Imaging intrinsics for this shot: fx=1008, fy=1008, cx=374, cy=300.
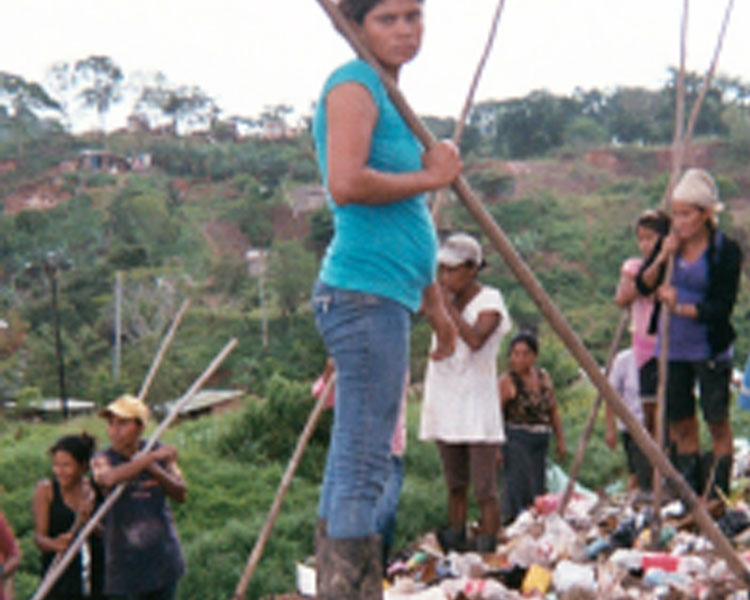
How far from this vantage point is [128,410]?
3.62m

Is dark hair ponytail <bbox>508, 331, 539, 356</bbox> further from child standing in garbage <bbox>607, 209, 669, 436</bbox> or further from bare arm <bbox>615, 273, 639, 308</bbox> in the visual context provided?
bare arm <bbox>615, 273, 639, 308</bbox>

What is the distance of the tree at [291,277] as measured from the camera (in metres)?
26.3

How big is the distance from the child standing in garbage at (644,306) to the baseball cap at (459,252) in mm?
690

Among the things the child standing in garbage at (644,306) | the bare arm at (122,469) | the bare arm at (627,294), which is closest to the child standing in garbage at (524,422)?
the child standing in garbage at (644,306)

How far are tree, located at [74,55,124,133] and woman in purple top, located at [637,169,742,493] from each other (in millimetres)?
42896

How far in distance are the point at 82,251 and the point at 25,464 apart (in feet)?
78.5

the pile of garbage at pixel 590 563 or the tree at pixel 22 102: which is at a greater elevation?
the tree at pixel 22 102

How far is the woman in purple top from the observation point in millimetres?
3900

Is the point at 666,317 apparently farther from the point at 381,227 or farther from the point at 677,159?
the point at 381,227

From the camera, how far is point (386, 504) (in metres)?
3.79

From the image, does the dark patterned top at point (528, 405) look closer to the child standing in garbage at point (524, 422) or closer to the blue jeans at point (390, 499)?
the child standing in garbage at point (524, 422)

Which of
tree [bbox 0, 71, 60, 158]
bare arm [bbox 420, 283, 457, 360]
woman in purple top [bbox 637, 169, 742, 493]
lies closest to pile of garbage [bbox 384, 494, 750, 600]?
woman in purple top [bbox 637, 169, 742, 493]

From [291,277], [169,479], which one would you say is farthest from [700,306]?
[291,277]

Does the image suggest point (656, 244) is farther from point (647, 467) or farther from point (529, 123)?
point (529, 123)
